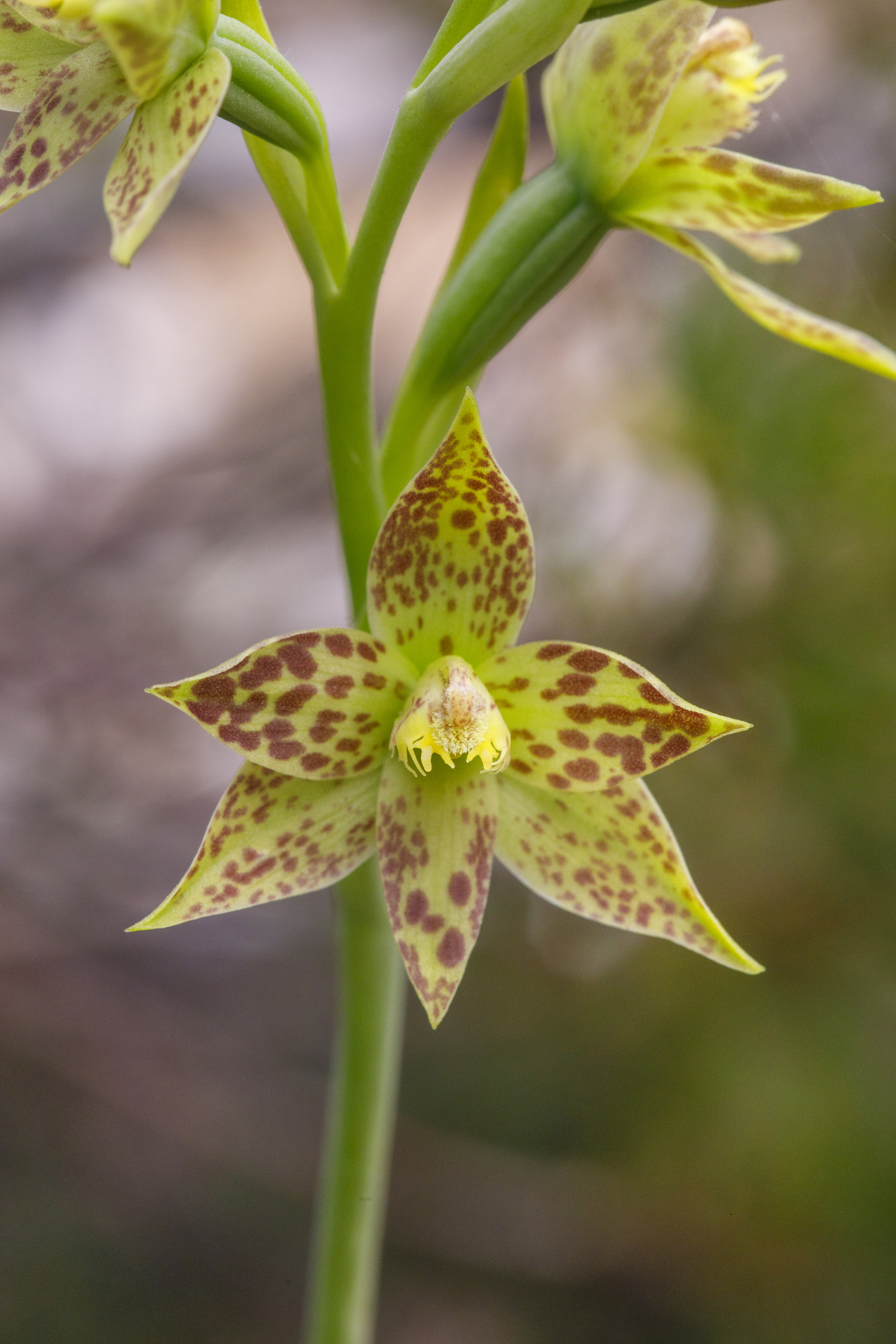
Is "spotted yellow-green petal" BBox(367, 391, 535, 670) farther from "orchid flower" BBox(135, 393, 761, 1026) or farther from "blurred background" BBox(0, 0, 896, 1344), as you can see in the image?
"blurred background" BBox(0, 0, 896, 1344)

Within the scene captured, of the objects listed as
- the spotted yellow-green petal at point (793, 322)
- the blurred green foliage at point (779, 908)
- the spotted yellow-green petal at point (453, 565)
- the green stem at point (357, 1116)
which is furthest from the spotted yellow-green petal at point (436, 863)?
the blurred green foliage at point (779, 908)

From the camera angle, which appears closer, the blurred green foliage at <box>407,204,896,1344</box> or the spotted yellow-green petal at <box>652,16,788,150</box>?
the spotted yellow-green petal at <box>652,16,788,150</box>

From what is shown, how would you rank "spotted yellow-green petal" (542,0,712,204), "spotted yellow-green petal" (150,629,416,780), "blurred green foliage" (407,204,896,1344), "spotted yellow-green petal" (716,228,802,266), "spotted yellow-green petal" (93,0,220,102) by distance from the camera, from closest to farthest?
"spotted yellow-green petal" (93,0,220,102) → "spotted yellow-green petal" (150,629,416,780) → "spotted yellow-green petal" (542,0,712,204) → "spotted yellow-green petal" (716,228,802,266) → "blurred green foliage" (407,204,896,1344)

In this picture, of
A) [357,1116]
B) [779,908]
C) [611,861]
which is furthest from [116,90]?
[779,908]

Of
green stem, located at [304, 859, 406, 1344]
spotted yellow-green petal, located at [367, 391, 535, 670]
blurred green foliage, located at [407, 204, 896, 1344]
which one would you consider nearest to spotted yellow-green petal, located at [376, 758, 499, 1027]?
spotted yellow-green petal, located at [367, 391, 535, 670]

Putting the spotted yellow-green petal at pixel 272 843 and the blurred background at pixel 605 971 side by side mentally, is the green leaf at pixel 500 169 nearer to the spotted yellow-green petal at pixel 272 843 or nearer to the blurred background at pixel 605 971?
the spotted yellow-green petal at pixel 272 843

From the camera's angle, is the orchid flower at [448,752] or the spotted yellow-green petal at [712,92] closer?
the orchid flower at [448,752]

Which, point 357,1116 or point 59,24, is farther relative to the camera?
point 357,1116

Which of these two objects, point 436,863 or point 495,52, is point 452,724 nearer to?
point 436,863
